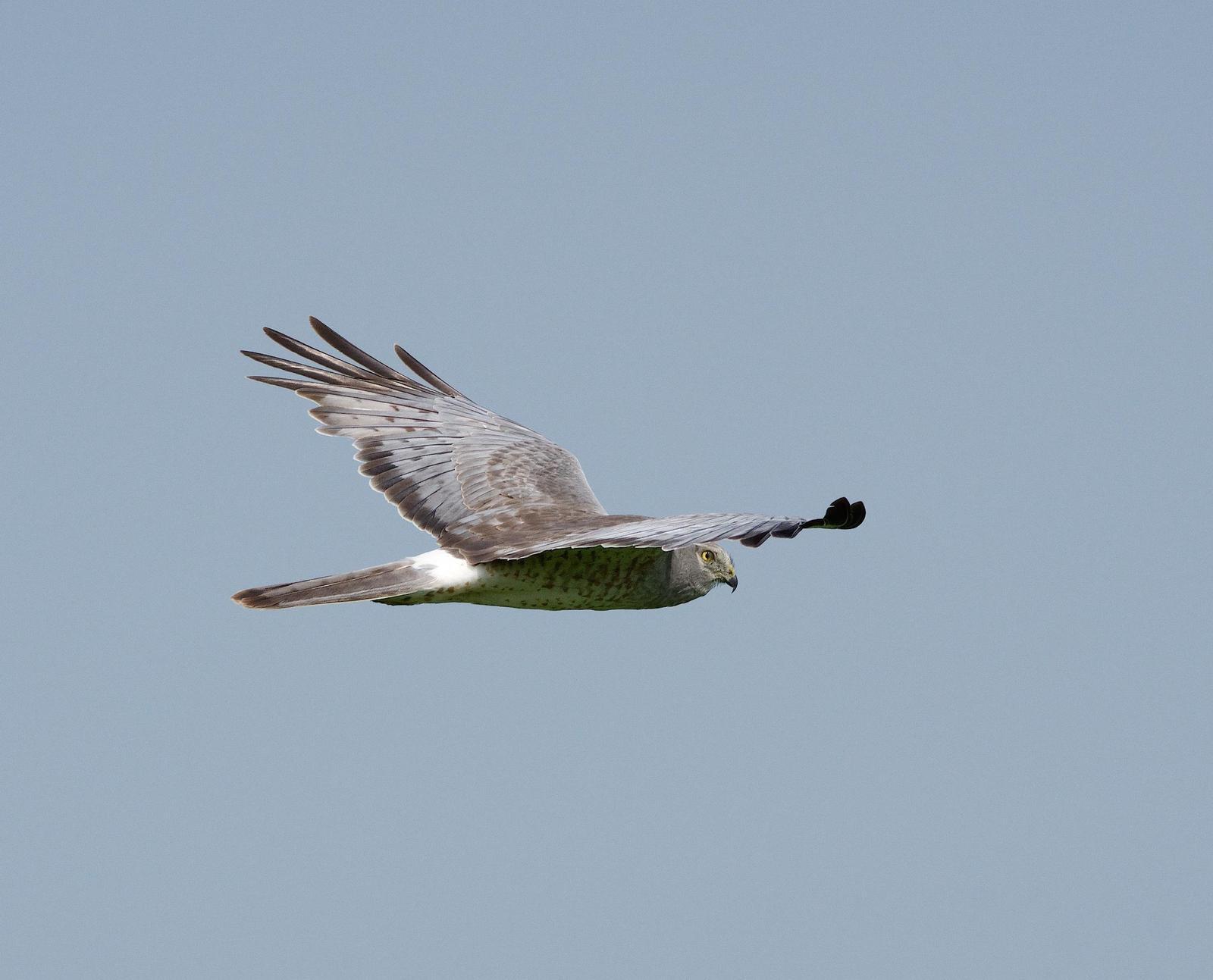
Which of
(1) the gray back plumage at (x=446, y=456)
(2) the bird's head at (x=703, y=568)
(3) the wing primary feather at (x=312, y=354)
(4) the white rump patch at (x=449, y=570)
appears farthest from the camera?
(3) the wing primary feather at (x=312, y=354)

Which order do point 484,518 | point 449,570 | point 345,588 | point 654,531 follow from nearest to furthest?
1. point 654,531
2. point 345,588
3. point 449,570
4. point 484,518

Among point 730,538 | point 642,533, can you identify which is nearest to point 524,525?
point 642,533

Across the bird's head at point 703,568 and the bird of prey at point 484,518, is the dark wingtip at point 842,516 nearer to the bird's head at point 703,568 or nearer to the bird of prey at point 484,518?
the bird of prey at point 484,518

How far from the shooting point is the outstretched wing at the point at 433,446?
439 inches

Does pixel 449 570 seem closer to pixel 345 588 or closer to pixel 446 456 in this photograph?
pixel 345 588

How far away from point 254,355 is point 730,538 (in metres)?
6.10

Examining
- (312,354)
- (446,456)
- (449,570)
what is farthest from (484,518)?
(312,354)

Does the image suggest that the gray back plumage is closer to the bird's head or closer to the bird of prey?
the bird of prey

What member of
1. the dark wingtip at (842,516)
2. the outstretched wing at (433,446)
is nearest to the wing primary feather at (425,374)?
the outstretched wing at (433,446)

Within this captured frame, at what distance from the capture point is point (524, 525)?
10.2m

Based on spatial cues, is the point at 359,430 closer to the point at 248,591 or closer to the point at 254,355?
the point at 254,355

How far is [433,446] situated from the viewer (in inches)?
477

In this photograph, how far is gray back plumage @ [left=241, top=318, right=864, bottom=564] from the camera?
33.6 ft

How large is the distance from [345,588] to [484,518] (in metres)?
1.63
